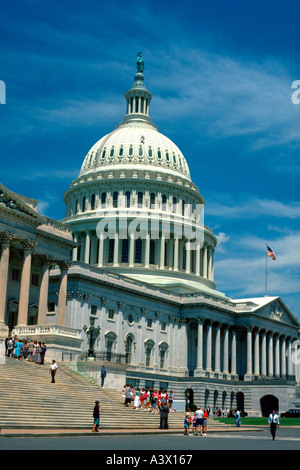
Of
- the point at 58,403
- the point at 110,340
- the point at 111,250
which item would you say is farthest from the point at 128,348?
the point at 58,403

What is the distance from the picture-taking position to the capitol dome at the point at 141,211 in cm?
10950

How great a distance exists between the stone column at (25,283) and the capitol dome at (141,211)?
42.7 meters

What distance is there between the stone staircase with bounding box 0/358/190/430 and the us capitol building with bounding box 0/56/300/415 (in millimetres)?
7896

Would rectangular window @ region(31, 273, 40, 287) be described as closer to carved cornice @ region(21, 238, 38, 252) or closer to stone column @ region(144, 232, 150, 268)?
carved cornice @ region(21, 238, 38, 252)

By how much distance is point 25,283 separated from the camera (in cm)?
6094

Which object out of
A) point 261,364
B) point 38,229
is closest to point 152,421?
point 38,229

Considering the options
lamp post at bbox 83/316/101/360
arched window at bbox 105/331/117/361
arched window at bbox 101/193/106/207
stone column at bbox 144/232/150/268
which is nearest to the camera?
lamp post at bbox 83/316/101/360

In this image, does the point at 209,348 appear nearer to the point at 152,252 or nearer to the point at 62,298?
the point at 152,252

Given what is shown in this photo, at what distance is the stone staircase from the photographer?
37219mm

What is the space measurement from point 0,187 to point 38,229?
623 centimetres

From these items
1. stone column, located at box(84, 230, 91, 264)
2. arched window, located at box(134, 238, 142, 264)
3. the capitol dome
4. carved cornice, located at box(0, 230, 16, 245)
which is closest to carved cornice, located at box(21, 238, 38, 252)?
carved cornice, located at box(0, 230, 16, 245)

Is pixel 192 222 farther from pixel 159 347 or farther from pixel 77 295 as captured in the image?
pixel 77 295

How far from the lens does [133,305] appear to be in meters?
89.1

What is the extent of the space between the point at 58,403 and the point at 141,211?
71464 millimetres
